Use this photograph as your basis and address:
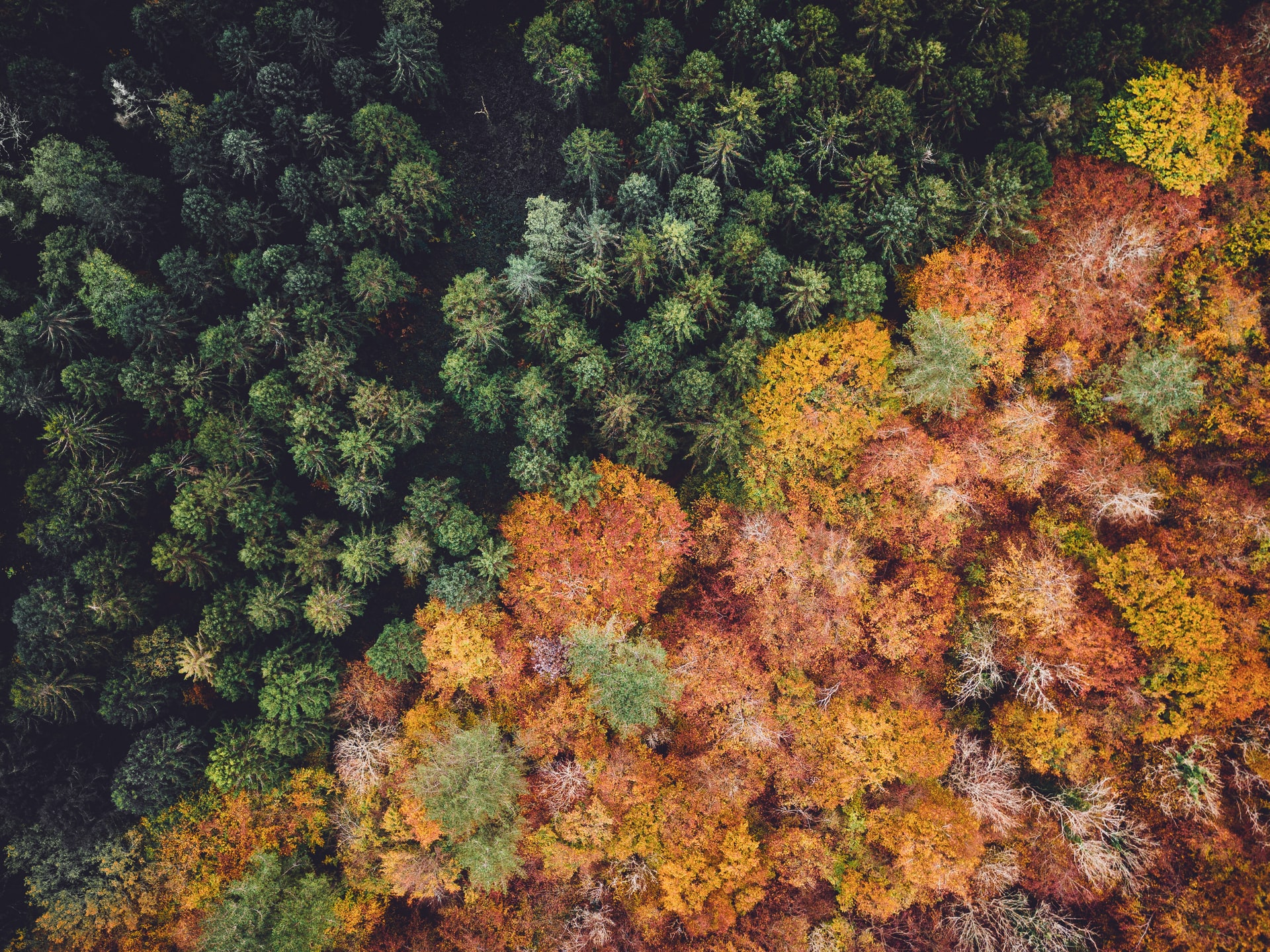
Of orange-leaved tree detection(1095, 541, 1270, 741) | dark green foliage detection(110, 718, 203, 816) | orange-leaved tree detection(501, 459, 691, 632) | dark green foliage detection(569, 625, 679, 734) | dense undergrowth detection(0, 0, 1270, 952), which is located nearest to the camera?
orange-leaved tree detection(1095, 541, 1270, 741)

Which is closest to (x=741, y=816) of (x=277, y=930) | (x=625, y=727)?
(x=625, y=727)

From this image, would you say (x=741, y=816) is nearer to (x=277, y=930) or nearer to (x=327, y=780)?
(x=327, y=780)

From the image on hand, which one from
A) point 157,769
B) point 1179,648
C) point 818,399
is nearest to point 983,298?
point 818,399

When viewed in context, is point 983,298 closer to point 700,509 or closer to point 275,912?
point 700,509

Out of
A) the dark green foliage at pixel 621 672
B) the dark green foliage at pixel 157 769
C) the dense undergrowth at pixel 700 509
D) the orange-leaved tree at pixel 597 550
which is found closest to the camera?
the dark green foliage at pixel 621 672

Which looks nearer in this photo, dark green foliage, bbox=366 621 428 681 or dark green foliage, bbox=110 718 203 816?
dark green foliage, bbox=110 718 203 816

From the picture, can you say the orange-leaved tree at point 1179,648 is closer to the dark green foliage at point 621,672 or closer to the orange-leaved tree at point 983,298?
the orange-leaved tree at point 983,298

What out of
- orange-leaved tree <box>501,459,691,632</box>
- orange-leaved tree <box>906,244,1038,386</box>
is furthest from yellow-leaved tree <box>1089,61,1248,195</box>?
orange-leaved tree <box>501,459,691,632</box>

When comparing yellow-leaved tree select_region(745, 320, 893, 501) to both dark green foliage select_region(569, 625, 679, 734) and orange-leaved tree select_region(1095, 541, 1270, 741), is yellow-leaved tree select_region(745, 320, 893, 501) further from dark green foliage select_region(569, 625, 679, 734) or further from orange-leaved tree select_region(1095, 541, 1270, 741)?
orange-leaved tree select_region(1095, 541, 1270, 741)

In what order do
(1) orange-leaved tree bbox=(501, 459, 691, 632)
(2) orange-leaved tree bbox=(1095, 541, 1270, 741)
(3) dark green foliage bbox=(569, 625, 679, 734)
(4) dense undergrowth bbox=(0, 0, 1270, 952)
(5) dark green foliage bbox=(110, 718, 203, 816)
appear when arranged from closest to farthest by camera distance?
1. (2) orange-leaved tree bbox=(1095, 541, 1270, 741)
2. (3) dark green foliage bbox=(569, 625, 679, 734)
3. (4) dense undergrowth bbox=(0, 0, 1270, 952)
4. (5) dark green foliage bbox=(110, 718, 203, 816)
5. (1) orange-leaved tree bbox=(501, 459, 691, 632)

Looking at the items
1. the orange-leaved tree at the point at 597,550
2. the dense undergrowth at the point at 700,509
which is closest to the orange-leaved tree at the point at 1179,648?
the dense undergrowth at the point at 700,509
